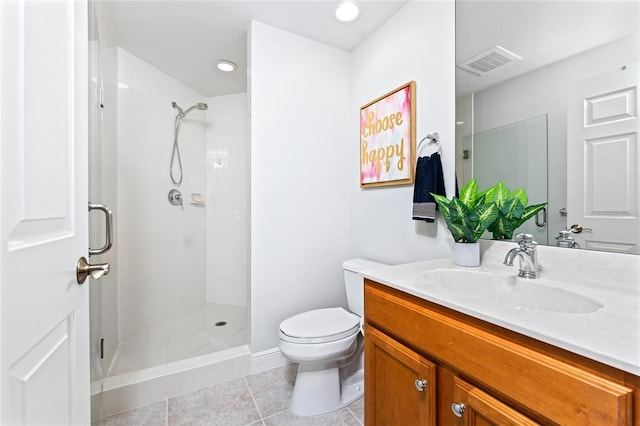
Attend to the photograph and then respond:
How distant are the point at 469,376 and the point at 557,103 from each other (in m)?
0.98

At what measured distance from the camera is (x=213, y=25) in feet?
5.65

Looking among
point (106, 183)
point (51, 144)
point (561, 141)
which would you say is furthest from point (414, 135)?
point (106, 183)

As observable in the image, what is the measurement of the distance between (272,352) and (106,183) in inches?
62.1

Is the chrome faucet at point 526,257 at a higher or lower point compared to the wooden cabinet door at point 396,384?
higher

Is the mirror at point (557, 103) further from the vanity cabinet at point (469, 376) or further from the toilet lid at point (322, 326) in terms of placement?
the toilet lid at point (322, 326)

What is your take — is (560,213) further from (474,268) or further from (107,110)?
(107,110)

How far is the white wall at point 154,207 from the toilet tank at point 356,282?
1677mm

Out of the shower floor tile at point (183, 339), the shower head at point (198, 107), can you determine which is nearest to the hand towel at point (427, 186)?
the shower floor tile at point (183, 339)

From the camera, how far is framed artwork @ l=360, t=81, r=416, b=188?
1.54 meters

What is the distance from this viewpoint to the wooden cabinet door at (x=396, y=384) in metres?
0.76

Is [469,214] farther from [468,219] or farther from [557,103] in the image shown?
[557,103]

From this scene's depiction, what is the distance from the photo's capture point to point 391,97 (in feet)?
5.44

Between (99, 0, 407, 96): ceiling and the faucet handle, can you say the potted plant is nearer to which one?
the faucet handle

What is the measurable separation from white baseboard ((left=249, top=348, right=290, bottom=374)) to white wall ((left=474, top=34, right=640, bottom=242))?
161 centimetres
